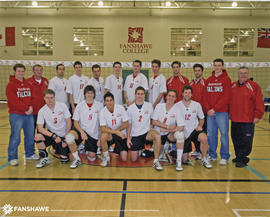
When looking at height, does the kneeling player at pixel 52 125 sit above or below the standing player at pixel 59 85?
below

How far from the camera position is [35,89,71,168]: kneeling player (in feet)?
17.3

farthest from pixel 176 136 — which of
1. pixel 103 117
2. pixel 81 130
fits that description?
pixel 81 130

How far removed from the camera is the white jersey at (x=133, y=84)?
648 centimetres

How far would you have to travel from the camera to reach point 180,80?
6.27m

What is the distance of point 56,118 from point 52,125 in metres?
0.17

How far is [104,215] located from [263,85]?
58.5 feet

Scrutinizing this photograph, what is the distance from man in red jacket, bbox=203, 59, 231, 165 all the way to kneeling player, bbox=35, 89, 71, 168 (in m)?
2.96

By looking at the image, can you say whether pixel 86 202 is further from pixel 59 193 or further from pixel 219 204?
pixel 219 204

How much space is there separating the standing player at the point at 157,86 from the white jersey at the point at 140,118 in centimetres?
104

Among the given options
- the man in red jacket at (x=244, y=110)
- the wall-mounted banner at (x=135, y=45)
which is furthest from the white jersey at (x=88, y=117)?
the wall-mounted banner at (x=135, y=45)

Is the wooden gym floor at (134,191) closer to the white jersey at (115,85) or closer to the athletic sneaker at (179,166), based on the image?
the athletic sneaker at (179,166)

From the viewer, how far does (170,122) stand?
540 cm

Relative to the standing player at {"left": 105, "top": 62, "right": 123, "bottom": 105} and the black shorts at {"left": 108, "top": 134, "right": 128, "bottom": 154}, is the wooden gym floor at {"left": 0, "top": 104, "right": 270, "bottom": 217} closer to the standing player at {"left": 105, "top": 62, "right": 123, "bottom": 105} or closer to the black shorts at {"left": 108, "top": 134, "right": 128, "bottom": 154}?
the black shorts at {"left": 108, "top": 134, "right": 128, "bottom": 154}

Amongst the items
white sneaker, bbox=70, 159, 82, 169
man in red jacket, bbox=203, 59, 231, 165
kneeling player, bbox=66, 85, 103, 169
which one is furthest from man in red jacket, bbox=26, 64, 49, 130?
man in red jacket, bbox=203, 59, 231, 165
